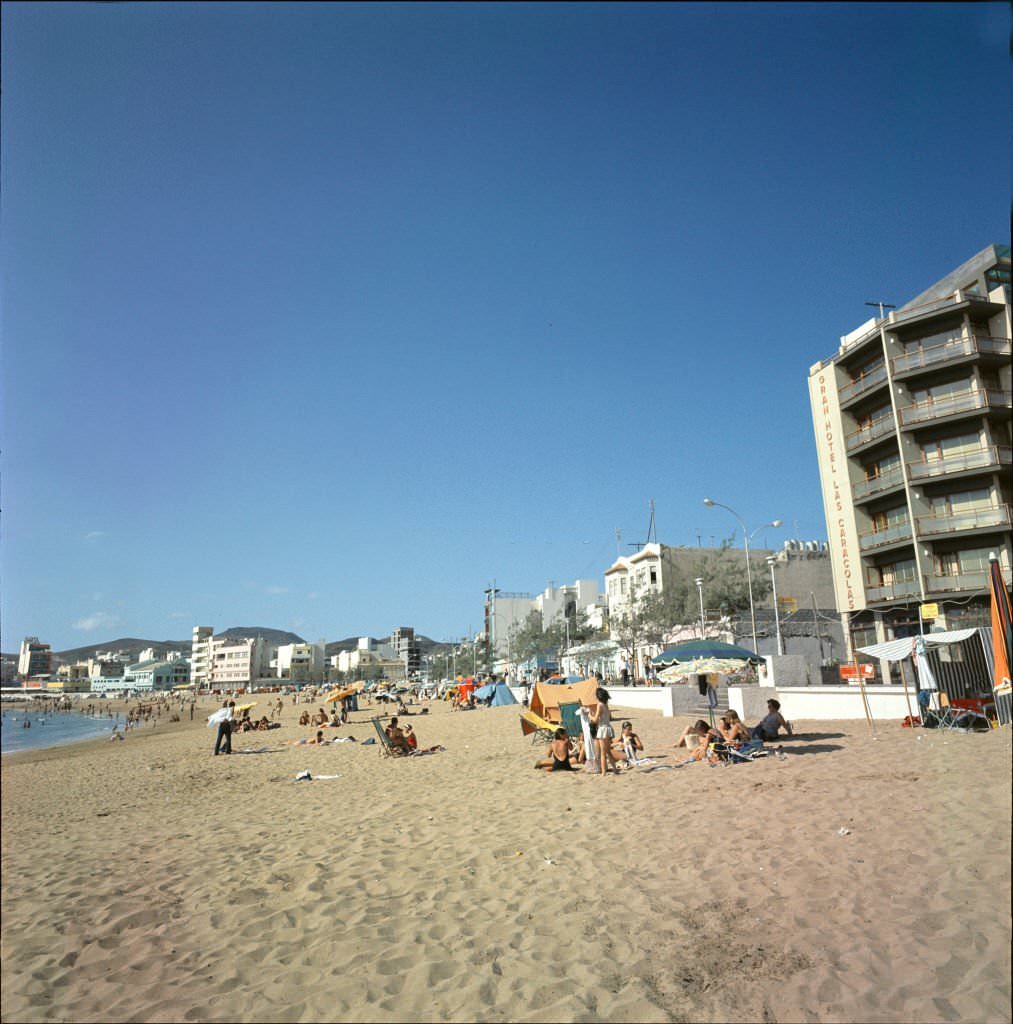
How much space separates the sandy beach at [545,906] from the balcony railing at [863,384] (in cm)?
1658

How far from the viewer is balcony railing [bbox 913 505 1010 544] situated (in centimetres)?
2177

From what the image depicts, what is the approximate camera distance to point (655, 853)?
694 cm

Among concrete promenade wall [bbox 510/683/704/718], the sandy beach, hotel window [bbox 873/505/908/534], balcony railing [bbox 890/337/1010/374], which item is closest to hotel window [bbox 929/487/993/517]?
hotel window [bbox 873/505/908/534]

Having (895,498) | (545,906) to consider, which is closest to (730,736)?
(545,906)

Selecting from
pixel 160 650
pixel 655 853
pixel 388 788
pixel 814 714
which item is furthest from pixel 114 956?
pixel 814 714

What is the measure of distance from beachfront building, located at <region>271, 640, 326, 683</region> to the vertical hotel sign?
157m

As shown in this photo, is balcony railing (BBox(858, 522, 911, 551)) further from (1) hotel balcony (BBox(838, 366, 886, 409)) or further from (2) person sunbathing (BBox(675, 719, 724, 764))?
(2) person sunbathing (BBox(675, 719, 724, 764))

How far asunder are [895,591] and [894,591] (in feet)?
0.26

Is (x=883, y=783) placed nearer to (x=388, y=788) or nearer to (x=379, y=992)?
(x=379, y=992)

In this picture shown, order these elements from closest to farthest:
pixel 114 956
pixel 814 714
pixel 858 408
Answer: pixel 114 956 < pixel 814 714 < pixel 858 408

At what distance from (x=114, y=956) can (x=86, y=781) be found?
13.4 metres

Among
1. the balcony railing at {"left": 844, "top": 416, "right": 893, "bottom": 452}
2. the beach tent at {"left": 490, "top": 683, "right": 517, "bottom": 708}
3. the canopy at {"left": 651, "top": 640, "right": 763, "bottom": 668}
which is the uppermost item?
the balcony railing at {"left": 844, "top": 416, "right": 893, "bottom": 452}

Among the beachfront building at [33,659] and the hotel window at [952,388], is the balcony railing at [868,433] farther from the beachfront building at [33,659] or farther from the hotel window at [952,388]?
the beachfront building at [33,659]

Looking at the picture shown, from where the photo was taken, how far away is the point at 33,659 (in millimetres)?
1945
